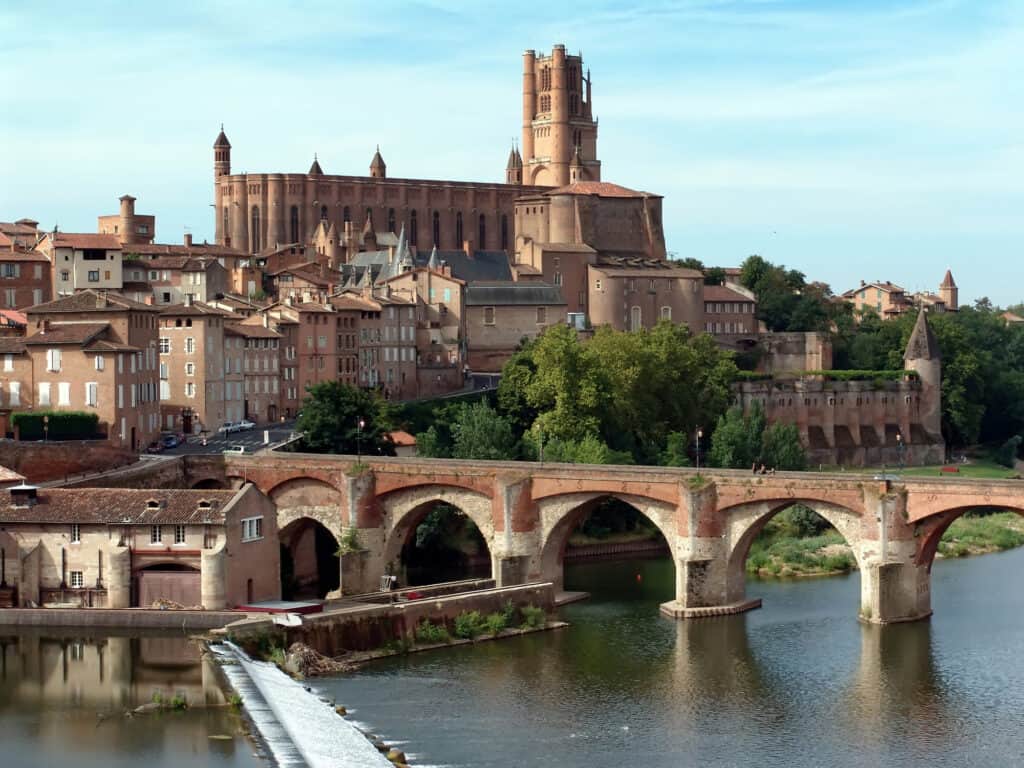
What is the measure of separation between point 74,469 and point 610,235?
6132 centimetres

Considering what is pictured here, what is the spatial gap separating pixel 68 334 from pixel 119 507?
49.0 feet

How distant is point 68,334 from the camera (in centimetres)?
7319

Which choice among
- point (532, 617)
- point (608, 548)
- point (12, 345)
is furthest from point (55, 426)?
point (608, 548)

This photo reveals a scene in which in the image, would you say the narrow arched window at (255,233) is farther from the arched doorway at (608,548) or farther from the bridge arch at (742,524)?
the bridge arch at (742,524)

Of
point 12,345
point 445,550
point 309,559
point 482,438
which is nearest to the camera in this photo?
point 309,559

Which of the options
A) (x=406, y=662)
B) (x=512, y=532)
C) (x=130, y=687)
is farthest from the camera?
(x=512, y=532)

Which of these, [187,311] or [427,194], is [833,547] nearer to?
[187,311]

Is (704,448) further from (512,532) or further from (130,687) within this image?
(130,687)

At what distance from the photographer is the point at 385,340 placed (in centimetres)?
10281

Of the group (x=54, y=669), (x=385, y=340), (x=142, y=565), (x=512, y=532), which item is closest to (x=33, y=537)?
(x=142, y=565)

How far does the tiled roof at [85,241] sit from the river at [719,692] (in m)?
40.6

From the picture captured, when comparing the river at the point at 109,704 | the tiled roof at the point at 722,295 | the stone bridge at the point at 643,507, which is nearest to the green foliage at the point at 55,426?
the stone bridge at the point at 643,507

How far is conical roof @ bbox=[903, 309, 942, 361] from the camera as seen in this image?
114 metres

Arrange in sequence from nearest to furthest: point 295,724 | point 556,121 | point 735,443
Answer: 1. point 295,724
2. point 735,443
3. point 556,121
